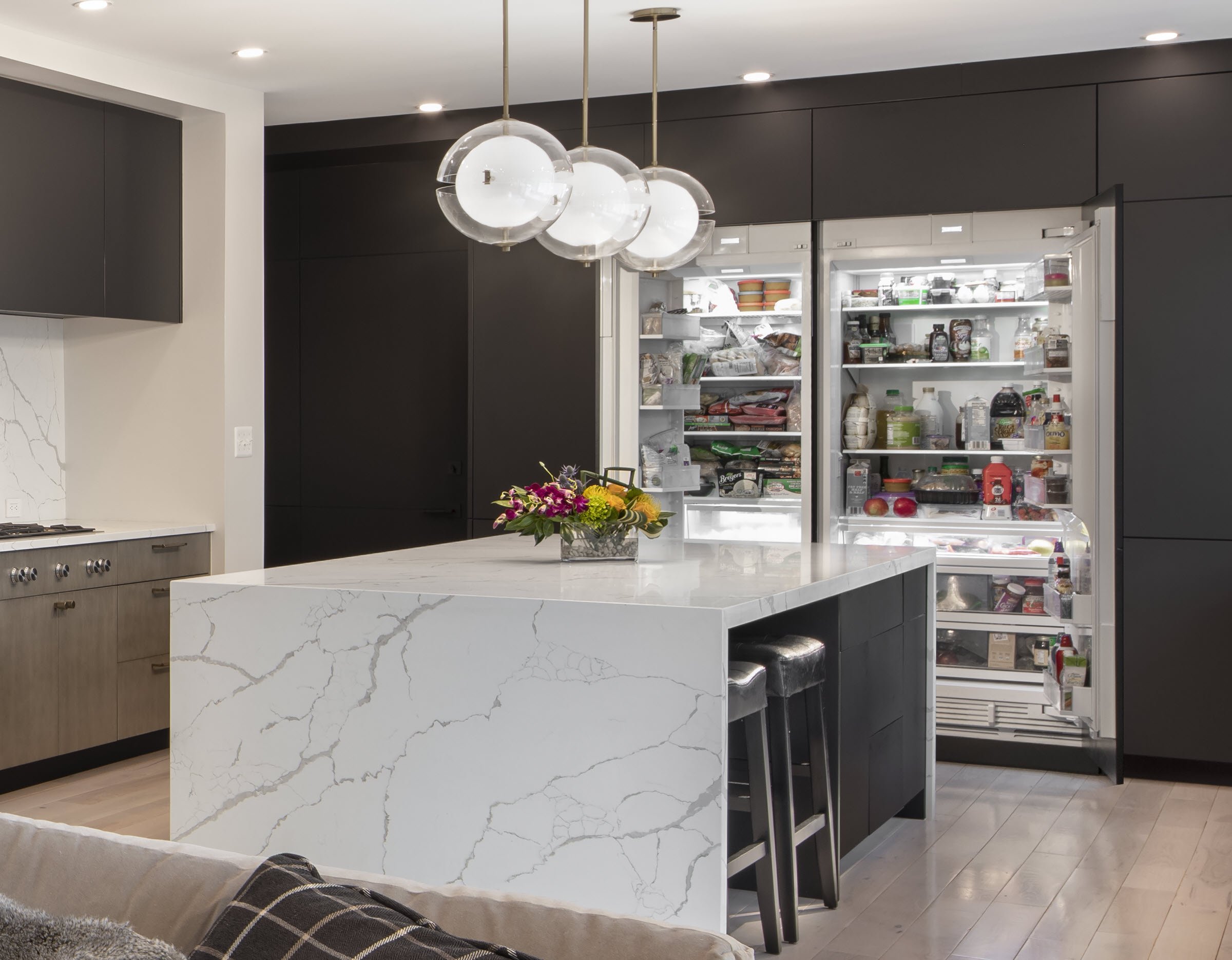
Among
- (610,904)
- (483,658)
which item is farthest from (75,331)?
(610,904)

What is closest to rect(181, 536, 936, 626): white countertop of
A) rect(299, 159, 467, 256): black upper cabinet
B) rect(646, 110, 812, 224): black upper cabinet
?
rect(646, 110, 812, 224): black upper cabinet

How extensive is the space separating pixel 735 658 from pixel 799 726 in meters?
0.50

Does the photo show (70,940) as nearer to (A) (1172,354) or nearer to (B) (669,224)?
(B) (669,224)

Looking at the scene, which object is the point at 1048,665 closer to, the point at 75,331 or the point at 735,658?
the point at 735,658

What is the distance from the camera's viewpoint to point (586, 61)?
3363 mm

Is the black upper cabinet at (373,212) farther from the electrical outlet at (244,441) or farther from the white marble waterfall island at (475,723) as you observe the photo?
the white marble waterfall island at (475,723)

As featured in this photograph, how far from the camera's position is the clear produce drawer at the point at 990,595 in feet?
16.0

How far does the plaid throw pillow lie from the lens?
1.12 metres

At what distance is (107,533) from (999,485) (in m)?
3.44

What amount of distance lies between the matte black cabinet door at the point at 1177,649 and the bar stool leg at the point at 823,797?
185 centimetres

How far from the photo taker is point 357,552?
6.18 meters

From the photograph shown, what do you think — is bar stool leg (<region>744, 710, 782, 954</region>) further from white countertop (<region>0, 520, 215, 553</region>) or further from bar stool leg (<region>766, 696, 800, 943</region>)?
white countertop (<region>0, 520, 215, 553</region>)

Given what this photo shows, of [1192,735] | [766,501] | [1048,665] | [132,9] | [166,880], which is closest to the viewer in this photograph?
[166,880]

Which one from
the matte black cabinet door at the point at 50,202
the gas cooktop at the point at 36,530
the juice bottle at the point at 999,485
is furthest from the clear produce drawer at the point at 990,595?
the matte black cabinet door at the point at 50,202
